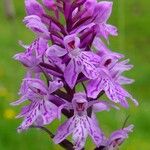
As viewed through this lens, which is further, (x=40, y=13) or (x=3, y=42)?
(x=3, y=42)

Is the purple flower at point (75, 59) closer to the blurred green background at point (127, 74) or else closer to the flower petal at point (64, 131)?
the flower petal at point (64, 131)

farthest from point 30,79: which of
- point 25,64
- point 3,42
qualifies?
point 3,42

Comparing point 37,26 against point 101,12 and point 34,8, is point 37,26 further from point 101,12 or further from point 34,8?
point 101,12

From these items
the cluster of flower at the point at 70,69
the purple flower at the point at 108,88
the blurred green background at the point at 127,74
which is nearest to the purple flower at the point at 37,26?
the cluster of flower at the point at 70,69

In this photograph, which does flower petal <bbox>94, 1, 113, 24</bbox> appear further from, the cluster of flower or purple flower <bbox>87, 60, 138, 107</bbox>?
purple flower <bbox>87, 60, 138, 107</bbox>

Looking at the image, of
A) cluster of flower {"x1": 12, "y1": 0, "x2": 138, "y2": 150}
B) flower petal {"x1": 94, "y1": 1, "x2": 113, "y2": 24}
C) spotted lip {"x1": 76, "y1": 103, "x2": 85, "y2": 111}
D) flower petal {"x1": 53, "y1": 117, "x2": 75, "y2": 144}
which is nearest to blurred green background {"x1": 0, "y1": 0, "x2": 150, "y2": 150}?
flower petal {"x1": 94, "y1": 1, "x2": 113, "y2": 24}

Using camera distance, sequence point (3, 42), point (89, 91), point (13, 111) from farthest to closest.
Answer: point (3, 42)
point (13, 111)
point (89, 91)

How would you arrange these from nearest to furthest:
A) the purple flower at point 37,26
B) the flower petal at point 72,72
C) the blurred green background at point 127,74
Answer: the flower petal at point 72,72
the purple flower at point 37,26
the blurred green background at point 127,74

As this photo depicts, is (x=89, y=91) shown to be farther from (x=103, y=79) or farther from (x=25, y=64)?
(x=25, y=64)

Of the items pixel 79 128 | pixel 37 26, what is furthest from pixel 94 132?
pixel 37 26

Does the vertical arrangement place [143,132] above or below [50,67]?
below
